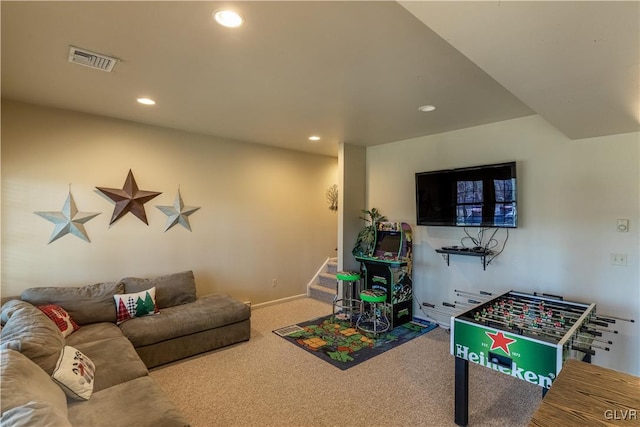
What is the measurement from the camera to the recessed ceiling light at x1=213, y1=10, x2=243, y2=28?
166 centimetres

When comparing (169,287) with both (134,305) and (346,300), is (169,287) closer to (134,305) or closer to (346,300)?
(134,305)

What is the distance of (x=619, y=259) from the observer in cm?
287

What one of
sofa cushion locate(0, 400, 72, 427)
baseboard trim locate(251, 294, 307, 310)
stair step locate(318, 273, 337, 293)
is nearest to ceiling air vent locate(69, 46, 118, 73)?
sofa cushion locate(0, 400, 72, 427)

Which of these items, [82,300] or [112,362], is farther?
[82,300]

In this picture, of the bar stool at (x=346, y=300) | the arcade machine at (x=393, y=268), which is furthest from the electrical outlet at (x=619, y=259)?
the bar stool at (x=346, y=300)

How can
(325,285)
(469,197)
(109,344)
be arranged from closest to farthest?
(109,344) → (469,197) → (325,285)

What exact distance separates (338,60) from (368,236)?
109 inches

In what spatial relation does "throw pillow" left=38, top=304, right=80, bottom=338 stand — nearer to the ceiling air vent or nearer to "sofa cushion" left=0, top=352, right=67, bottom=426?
"sofa cushion" left=0, top=352, right=67, bottom=426

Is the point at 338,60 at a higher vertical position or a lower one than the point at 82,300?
higher

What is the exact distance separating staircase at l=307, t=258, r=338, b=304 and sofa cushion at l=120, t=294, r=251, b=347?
1820mm

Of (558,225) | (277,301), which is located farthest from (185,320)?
(558,225)

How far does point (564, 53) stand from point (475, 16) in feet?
1.88

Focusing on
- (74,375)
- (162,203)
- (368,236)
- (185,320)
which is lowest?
(185,320)

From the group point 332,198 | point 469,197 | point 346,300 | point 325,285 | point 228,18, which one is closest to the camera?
point 228,18
